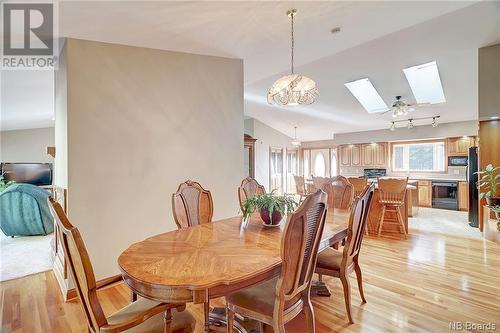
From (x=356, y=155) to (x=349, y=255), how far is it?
7.35 metres

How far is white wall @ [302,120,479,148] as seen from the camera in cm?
666

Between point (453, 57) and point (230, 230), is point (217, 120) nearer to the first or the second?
point (230, 230)

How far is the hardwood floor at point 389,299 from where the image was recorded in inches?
82.4

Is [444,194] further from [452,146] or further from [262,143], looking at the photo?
[262,143]

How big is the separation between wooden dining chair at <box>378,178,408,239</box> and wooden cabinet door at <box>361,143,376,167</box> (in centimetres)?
401

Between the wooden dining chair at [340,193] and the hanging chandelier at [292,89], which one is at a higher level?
the hanging chandelier at [292,89]

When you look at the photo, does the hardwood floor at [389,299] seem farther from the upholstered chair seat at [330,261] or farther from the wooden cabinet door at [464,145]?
the wooden cabinet door at [464,145]

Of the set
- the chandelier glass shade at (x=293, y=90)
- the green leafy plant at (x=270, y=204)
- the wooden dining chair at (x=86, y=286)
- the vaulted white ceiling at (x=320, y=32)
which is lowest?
the wooden dining chair at (x=86, y=286)

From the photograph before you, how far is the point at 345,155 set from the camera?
9.12 metres

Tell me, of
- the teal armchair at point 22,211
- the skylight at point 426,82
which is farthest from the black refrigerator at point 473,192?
the teal armchair at point 22,211

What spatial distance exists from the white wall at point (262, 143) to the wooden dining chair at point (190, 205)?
6.15 meters

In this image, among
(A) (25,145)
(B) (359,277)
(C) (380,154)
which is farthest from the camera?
(C) (380,154)

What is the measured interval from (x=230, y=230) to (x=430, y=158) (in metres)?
8.01

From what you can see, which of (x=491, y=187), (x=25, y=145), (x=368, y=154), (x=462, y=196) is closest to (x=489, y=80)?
(x=491, y=187)
